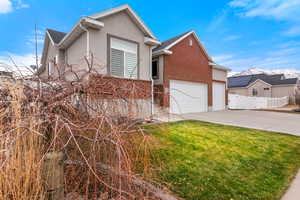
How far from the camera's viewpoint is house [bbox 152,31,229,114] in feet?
40.5

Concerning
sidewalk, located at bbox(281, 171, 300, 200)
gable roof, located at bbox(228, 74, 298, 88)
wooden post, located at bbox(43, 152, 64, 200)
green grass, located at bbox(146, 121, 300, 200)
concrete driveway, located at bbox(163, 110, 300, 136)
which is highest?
gable roof, located at bbox(228, 74, 298, 88)

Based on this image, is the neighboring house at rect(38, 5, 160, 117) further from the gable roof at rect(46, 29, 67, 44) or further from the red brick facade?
the red brick facade

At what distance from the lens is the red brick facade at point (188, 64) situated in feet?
40.9

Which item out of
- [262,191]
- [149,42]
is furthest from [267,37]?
[262,191]

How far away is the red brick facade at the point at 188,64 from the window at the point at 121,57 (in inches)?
124

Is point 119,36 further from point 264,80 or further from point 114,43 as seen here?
point 264,80

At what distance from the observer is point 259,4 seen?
12969 millimetres

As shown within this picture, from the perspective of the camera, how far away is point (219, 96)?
1667 centimetres

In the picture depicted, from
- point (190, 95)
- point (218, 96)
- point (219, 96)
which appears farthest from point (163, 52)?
point (219, 96)

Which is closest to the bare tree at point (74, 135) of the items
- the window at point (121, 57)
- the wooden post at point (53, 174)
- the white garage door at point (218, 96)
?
the wooden post at point (53, 174)

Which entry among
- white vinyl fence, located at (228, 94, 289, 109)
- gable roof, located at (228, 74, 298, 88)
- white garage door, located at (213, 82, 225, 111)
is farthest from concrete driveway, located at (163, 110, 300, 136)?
gable roof, located at (228, 74, 298, 88)

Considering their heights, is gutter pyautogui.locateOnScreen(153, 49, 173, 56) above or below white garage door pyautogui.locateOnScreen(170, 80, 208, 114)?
above

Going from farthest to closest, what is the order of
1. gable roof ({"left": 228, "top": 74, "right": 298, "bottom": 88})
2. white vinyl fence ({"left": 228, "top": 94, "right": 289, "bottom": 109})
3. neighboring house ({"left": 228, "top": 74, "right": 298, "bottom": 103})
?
1. gable roof ({"left": 228, "top": 74, "right": 298, "bottom": 88})
2. neighboring house ({"left": 228, "top": 74, "right": 298, "bottom": 103})
3. white vinyl fence ({"left": 228, "top": 94, "right": 289, "bottom": 109})

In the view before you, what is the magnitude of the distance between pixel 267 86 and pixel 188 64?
2820 cm
